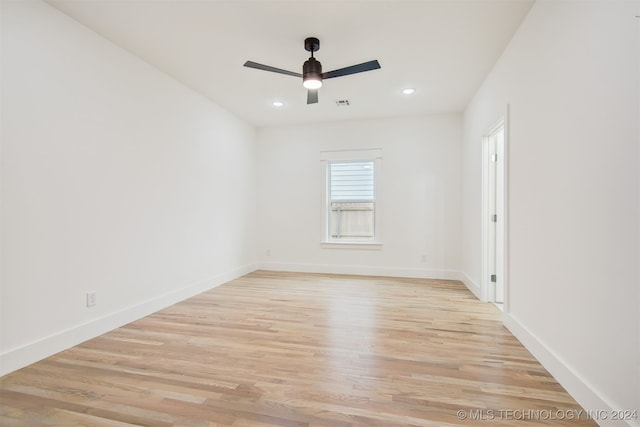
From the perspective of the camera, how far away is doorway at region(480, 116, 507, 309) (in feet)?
11.8

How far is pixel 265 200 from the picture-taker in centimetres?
580

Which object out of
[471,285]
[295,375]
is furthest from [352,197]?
[295,375]

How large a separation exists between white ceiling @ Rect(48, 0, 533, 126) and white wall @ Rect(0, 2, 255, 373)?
330 mm

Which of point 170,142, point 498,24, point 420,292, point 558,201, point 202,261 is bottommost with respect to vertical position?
point 420,292

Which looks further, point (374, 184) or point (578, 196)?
point (374, 184)

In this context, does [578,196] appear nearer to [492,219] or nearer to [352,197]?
[492,219]

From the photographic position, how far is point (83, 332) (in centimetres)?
257

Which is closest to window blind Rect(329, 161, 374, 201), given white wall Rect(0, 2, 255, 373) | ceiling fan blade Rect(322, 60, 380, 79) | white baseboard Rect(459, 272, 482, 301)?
white baseboard Rect(459, 272, 482, 301)

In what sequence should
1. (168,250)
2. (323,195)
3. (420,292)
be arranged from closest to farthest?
(168,250)
(420,292)
(323,195)

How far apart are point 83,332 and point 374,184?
4305mm

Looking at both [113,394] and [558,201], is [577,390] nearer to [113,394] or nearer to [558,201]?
[558,201]

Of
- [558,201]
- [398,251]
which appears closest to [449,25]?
[558,201]

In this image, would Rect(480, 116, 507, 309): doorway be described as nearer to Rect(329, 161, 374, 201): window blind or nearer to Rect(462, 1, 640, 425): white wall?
Rect(462, 1, 640, 425): white wall

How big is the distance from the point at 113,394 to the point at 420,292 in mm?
3499
